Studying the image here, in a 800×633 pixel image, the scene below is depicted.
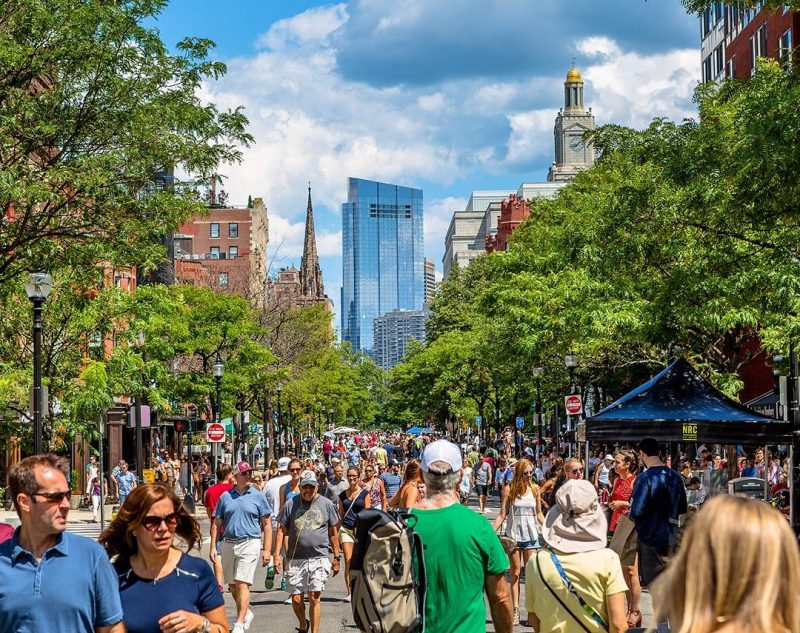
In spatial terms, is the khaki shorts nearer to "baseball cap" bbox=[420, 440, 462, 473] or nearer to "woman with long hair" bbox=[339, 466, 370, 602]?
"woman with long hair" bbox=[339, 466, 370, 602]

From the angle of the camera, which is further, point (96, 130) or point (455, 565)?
point (96, 130)

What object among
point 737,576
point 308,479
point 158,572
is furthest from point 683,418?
point 737,576

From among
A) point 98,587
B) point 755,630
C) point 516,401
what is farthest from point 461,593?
point 516,401

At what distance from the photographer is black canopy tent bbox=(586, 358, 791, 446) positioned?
1639 cm

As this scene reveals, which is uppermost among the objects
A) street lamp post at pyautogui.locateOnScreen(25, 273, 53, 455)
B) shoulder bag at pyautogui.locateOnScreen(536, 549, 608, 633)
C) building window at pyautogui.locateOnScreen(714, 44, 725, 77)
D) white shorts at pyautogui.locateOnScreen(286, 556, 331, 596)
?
building window at pyautogui.locateOnScreen(714, 44, 725, 77)

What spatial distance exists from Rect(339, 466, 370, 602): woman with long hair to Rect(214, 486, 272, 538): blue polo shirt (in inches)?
42.2

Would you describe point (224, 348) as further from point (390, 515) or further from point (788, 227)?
point (390, 515)

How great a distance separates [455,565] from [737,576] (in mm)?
3698

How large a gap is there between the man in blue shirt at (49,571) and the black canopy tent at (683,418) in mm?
11928

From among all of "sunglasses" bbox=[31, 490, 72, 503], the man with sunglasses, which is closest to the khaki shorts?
the man with sunglasses

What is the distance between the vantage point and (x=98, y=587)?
17.7 ft

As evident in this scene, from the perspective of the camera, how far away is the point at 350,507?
16.1 meters

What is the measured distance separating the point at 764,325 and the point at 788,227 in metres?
9.27

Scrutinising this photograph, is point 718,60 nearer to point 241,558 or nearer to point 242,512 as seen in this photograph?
point 242,512
